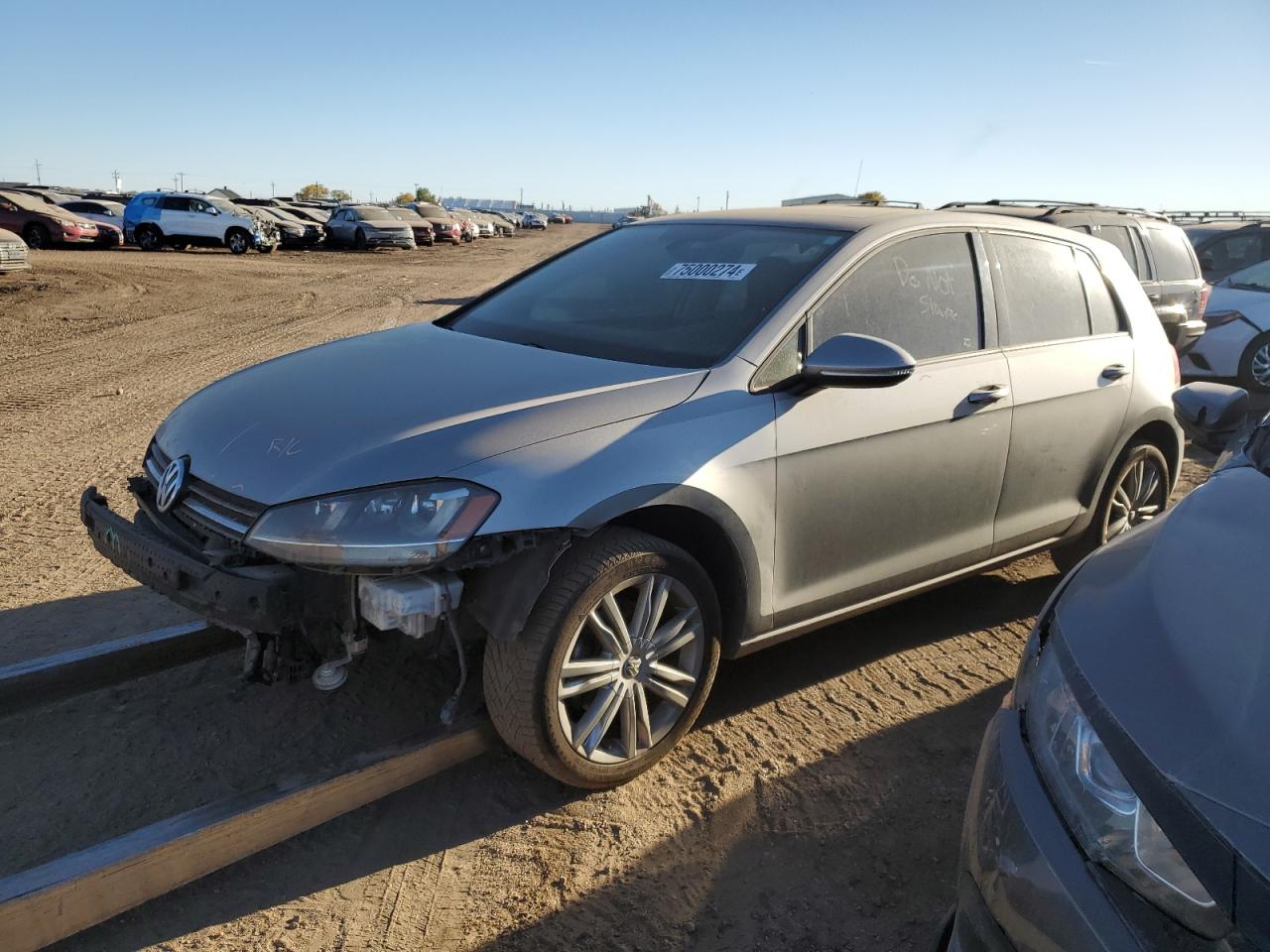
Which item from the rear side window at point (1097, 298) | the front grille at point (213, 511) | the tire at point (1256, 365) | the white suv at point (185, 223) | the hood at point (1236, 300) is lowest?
the tire at point (1256, 365)

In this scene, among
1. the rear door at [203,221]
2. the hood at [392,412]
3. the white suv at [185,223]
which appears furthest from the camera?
the rear door at [203,221]

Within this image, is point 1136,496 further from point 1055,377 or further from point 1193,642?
point 1193,642

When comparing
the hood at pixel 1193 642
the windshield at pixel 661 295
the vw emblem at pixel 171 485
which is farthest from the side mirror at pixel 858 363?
the vw emblem at pixel 171 485

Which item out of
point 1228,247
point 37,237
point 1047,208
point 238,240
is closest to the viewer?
point 1047,208

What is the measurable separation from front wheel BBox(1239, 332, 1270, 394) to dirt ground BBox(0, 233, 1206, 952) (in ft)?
21.9

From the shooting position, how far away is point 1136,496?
474 cm

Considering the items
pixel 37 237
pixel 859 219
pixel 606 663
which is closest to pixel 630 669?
pixel 606 663

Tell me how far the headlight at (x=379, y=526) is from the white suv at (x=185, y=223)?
27.7 m

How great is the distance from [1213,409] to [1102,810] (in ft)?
6.90

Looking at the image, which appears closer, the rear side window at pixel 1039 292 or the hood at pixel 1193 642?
the hood at pixel 1193 642

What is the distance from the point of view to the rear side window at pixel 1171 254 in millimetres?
9555

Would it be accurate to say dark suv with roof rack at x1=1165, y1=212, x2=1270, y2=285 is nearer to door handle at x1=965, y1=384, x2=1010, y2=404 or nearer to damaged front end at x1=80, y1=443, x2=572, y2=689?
door handle at x1=965, y1=384, x2=1010, y2=404

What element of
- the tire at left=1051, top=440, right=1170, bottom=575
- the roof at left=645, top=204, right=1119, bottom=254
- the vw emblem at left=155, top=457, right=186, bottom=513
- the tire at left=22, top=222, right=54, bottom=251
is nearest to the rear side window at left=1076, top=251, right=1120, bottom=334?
the roof at left=645, top=204, right=1119, bottom=254

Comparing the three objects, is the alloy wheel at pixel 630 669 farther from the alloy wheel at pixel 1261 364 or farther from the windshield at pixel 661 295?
the alloy wheel at pixel 1261 364
